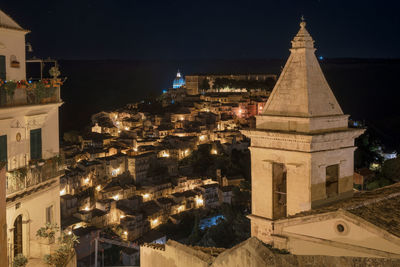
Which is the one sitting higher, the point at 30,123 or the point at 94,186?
the point at 30,123

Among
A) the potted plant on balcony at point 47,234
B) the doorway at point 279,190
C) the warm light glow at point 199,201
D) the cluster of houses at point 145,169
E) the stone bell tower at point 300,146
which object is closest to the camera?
the stone bell tower at point 300,146

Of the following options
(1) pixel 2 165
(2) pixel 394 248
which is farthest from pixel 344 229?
(1) pixel 2 165

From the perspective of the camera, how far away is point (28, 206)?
1120 centimetres

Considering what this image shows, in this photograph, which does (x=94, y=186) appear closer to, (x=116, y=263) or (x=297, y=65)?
(x=116, y=263)

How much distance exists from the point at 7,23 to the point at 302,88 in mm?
7167

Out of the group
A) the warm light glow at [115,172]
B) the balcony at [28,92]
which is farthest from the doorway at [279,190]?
the warm light glow at [115,172]

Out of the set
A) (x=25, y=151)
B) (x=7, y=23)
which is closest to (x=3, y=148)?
(x=25, y=151)

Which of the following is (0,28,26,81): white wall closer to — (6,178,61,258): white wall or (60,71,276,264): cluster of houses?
(6,178,61,258): white wall

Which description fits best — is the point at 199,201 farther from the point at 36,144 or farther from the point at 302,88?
the point at 302,88

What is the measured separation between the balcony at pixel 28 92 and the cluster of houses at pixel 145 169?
26.9 meters

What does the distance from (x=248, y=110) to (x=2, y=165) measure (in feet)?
260

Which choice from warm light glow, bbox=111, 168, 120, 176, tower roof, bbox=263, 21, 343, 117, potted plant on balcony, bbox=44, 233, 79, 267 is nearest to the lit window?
potted plant on balcony, bbox=44, 233, 79, 267

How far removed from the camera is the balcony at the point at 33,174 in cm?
1042

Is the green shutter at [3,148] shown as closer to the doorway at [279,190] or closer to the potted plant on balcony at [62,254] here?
the potted plant on balcony at [62,254]
